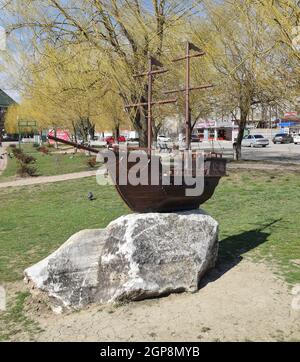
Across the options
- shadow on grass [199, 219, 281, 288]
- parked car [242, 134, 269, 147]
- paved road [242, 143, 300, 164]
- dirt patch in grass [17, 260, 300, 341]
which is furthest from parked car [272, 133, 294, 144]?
dirt patch in grass [17, 260, 300, 341]

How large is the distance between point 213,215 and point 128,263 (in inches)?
203

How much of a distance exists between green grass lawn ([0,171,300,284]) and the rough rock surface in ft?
4.08

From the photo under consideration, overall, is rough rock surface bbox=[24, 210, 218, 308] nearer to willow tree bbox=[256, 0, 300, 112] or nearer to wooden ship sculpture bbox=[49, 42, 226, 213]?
wooden ship sculpture bbox=[49, 42, 226, 213]

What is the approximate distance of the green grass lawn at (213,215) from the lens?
7.26m

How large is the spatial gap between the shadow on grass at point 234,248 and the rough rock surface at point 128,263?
0.36 m

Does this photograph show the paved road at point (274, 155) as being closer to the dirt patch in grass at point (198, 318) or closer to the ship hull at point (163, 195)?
the ship hull at point (163, 195)

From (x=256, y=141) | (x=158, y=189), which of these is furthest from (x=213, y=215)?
(x=256, y=141)

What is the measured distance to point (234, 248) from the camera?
7387 millimetres

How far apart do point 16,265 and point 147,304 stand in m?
2.90

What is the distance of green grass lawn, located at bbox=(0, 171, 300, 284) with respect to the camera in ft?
23.8

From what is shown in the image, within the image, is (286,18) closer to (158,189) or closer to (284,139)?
(158,189)

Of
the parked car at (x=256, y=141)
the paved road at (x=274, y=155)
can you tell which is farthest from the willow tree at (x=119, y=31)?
the parked car at (x=256, y=141)

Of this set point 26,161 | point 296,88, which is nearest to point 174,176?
point 296,88

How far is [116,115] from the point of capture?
2412 centimetres
